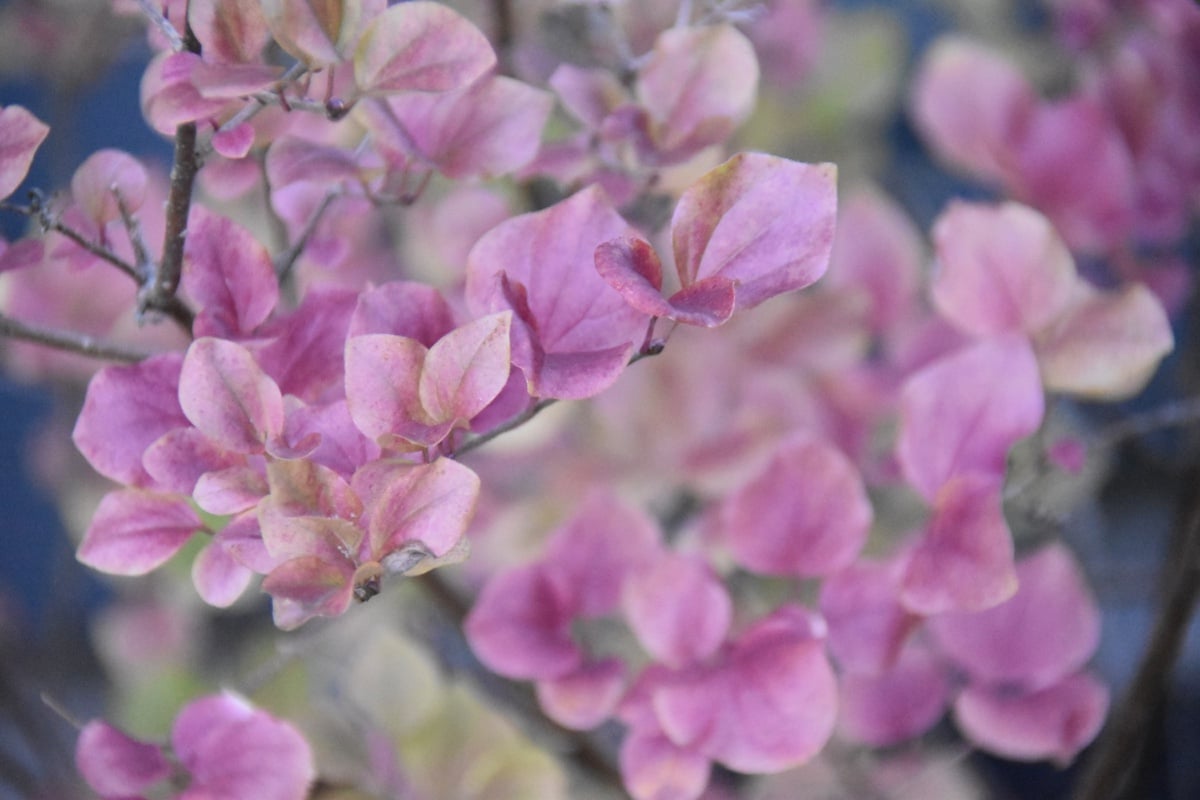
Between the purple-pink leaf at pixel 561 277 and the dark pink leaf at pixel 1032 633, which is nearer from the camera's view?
the purple-pink leaf at pixel 561 277

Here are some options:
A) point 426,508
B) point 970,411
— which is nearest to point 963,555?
point 970,411

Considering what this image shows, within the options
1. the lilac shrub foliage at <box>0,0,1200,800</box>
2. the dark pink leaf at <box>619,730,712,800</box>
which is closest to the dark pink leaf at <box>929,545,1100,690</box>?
the lilac shrub foliage at <box>0,0,1200,800</box>

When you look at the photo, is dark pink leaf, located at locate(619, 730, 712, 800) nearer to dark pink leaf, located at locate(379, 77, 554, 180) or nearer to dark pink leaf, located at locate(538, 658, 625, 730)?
dark pink leaf, located at locate(538, 658, 625, 730)

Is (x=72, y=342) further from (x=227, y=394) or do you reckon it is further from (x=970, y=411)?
(x=970, y=411)

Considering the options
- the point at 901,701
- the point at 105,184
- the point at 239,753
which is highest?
the point at 105,184

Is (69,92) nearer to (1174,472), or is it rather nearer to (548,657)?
(548,657)

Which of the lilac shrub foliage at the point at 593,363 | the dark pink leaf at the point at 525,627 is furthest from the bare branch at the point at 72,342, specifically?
the dark pink leaf at the point at 525,627

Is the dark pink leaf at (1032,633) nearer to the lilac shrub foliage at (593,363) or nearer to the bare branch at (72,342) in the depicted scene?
the lilac shrub foliage at (593,363)

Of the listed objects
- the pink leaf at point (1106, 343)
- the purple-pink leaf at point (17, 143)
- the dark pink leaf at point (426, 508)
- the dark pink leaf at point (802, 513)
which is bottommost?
the dark pink leaf at point (802, 513)
